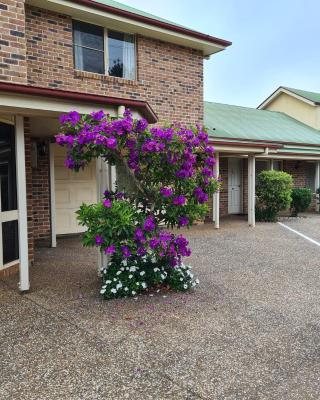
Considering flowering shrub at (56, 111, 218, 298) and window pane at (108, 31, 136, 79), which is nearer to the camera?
→ flowering shrub at (56, 111, 218, 298)

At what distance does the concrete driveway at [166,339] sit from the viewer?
2.81m

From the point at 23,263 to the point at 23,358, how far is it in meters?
1.83

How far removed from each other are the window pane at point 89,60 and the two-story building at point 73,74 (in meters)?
0.02

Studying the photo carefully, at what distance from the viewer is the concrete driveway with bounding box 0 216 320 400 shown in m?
2.81

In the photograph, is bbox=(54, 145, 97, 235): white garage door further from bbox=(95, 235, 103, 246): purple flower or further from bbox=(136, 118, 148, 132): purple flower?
bbox=(95, 235, 103, 246): purple flower

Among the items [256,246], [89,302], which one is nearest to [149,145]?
[89,302]

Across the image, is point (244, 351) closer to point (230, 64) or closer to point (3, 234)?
point (3, 234)

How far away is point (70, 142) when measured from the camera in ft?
14.3

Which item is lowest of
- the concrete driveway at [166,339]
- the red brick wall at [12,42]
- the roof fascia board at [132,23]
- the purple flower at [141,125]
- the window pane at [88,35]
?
the concrete driveway at [166,339]

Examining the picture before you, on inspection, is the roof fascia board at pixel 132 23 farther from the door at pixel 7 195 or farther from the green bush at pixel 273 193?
the green bush at pixel 273 193

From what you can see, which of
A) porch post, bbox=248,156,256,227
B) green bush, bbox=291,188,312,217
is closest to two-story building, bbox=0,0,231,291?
porch post, bbox=248,156,256,227

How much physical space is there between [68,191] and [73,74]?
2.94 m

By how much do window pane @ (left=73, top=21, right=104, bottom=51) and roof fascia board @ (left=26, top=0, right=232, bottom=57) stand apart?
146 mm

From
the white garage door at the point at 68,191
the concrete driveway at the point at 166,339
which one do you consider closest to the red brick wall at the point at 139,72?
the white garage door at the point at 68,191
